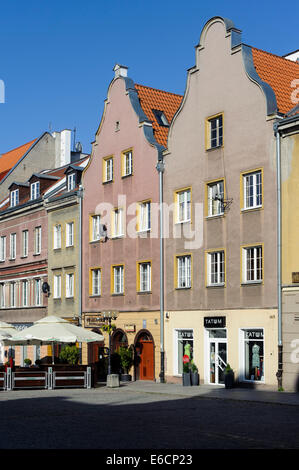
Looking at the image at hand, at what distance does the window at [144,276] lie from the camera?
123 feet

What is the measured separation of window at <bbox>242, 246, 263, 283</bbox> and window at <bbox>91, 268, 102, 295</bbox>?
494 inches

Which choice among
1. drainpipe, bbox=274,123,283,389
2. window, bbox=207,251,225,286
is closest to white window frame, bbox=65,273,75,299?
window, bbox=207,251,225,286

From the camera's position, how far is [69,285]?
44.9 meters

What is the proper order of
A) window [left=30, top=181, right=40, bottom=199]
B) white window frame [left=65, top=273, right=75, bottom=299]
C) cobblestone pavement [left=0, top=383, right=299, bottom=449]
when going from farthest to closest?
window [left=30, top=181, right=40, bottom=199]
white window frame [left=65, top=273, right=75, bottom=299]
cobblestone pavement [left=0, top=383, right=299, bottom=449]

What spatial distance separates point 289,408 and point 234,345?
8.41 meters

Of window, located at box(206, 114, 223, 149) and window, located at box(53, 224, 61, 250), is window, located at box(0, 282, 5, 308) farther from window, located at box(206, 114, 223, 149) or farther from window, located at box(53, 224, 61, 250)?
window, located at box(206, 114, 223, 149)

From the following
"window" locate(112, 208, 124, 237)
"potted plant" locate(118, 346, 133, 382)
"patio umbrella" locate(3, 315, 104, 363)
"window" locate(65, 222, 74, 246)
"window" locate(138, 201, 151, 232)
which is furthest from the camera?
"window" locate(65, 222, 74, 246)

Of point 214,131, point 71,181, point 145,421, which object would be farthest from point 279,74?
point 145,421

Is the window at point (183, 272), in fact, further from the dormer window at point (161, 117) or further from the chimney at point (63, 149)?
the chimney at point (63, 149)

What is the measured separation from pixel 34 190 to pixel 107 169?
1247 cm

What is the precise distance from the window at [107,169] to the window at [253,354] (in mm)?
13705

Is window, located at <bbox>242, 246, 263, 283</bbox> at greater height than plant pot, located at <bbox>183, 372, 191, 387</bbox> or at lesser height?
greater

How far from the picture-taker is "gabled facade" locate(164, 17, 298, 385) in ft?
99.5
